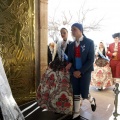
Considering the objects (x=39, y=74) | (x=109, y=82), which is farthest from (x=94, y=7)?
(x=39, y=74)

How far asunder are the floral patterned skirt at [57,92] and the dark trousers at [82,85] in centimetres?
9

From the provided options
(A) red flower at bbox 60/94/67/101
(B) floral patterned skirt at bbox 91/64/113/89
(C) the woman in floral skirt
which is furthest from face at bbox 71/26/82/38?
(B) floral patterned skirt at bbox 91/64/113/89

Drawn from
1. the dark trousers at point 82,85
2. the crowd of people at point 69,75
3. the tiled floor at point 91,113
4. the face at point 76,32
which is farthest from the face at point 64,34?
the tiled floor at point 91,113

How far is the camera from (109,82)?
459 cm

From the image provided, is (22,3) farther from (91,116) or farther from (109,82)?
(109,82)

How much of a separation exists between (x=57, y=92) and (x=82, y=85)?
0.40m

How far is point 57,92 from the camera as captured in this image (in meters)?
2.83

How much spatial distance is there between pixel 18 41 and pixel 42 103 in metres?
1.24

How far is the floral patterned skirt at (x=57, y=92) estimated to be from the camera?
278 cm

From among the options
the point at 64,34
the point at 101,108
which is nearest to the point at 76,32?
the point at 64,34

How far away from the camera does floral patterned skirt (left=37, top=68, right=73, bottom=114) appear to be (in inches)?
109

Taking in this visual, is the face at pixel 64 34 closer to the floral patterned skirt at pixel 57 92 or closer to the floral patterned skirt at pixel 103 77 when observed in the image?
the floral patterned skirt at pixel 57 92

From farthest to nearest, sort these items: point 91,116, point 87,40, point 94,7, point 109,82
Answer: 1. point 94,7
2. point 109,82
3. point 91,116
4. point 87,40

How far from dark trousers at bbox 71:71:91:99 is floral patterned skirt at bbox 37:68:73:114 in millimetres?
90
